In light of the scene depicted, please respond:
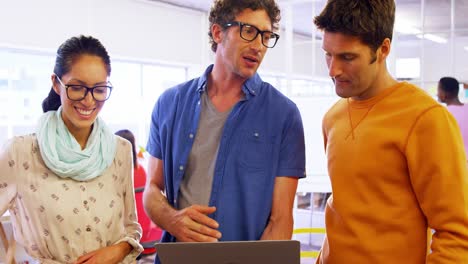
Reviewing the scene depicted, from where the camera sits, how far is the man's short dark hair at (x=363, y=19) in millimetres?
1401

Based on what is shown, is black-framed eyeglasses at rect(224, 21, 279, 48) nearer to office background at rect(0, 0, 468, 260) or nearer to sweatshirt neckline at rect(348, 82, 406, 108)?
sweatshirt neckline at rect(348, 82, 406, 108)

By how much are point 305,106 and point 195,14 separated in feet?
10.5

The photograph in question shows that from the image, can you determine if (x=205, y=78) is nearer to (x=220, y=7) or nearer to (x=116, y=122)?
(x=220, y=7)

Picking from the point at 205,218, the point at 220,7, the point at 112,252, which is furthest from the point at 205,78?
the point at 112,252

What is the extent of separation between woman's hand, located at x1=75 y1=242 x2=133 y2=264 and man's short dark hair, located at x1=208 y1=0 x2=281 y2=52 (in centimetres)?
82

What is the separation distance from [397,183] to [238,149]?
538 millimetres

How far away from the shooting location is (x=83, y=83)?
66.4 inches

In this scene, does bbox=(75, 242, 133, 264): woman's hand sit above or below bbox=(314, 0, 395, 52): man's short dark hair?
below

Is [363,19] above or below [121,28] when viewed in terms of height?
below

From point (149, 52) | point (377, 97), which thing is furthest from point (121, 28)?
point (377, 97)

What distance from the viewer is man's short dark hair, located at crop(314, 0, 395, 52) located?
4.60ft

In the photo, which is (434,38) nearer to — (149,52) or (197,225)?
(149,52)

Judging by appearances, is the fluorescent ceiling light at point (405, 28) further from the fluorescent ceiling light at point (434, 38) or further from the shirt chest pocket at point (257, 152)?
the shirt chest pocket at point (257, 152)

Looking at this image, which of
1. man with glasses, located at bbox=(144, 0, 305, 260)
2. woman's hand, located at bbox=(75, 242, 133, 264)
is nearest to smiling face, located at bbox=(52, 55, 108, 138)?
man with glasses, located at bbox=(144, 0, 305, 260)
